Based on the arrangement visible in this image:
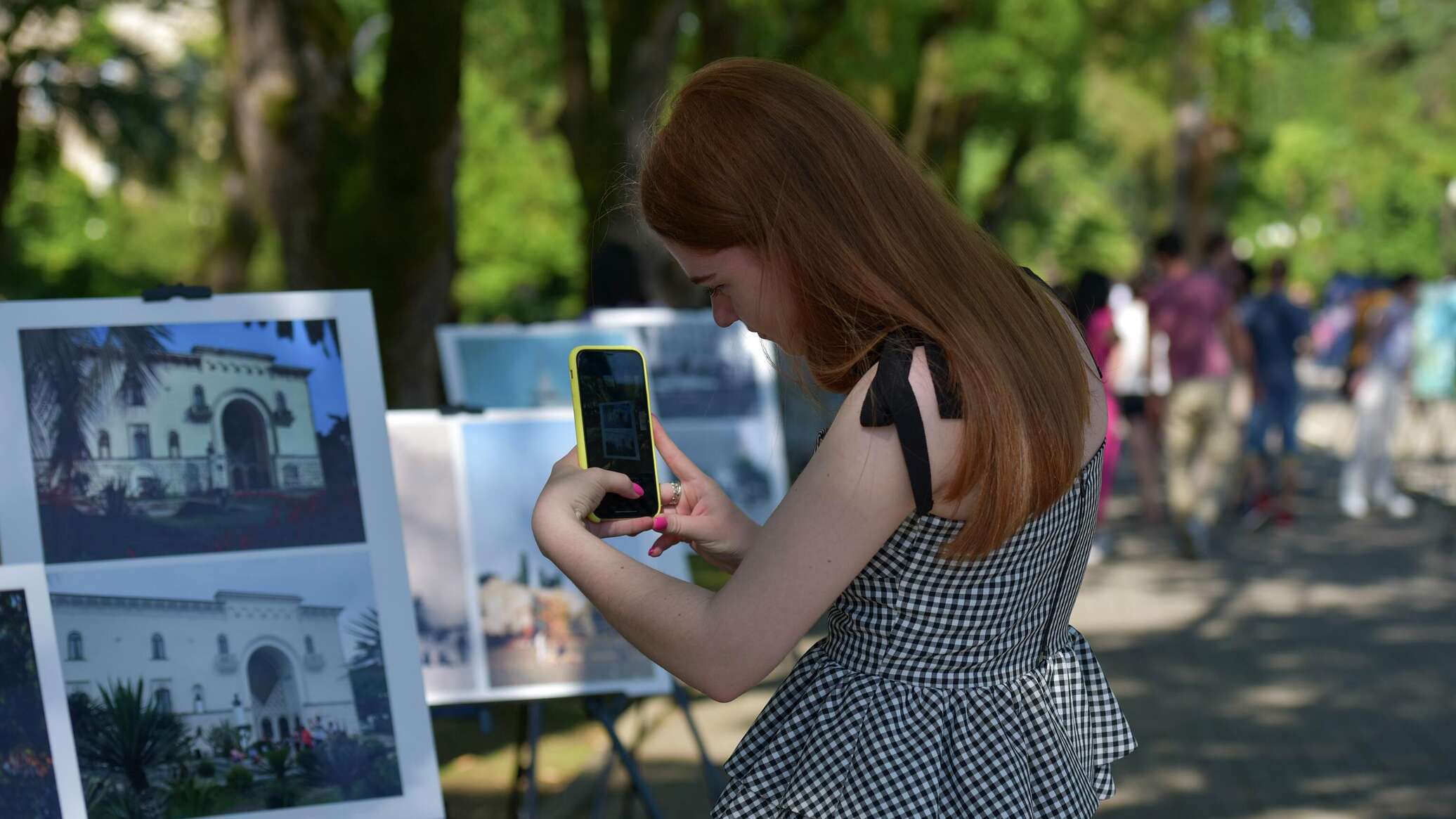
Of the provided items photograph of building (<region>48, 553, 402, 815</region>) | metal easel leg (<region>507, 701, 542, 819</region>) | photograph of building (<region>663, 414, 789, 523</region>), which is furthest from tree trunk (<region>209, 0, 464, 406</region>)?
photograph of building (<region>48, 553, 402, 815</region>)

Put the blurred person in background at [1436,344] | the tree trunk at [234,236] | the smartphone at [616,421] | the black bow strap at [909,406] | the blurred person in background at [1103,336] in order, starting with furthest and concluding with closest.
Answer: the tree trunk at [234,236], the blurred person in background at [1436,344], the blurred person in background at [1103,336], the smartphone at [616,421], the black bow strap at [909,406]

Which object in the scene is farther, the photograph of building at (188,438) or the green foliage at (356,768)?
the green foliage at (356,768)

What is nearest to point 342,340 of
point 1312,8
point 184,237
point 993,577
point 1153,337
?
point 993,577

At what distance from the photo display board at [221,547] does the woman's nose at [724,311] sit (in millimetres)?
1266

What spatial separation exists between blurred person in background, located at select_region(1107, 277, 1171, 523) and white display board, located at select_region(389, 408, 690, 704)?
7.13m

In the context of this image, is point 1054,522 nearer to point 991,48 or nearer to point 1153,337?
point 1153,337

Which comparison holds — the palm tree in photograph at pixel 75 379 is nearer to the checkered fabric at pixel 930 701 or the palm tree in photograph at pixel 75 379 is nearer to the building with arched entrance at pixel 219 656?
the building with arched entrance at pixel 219 656

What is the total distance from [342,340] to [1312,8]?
76.9 ft

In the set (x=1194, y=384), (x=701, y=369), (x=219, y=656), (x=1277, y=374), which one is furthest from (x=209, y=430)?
(x=1277, y=374)

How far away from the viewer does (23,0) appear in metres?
17.1

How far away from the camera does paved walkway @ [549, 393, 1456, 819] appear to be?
5.64m

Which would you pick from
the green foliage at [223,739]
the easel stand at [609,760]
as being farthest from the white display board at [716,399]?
the green foliage at [223,739]

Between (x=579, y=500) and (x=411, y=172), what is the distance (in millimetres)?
5146

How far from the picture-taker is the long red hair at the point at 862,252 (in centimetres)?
185
